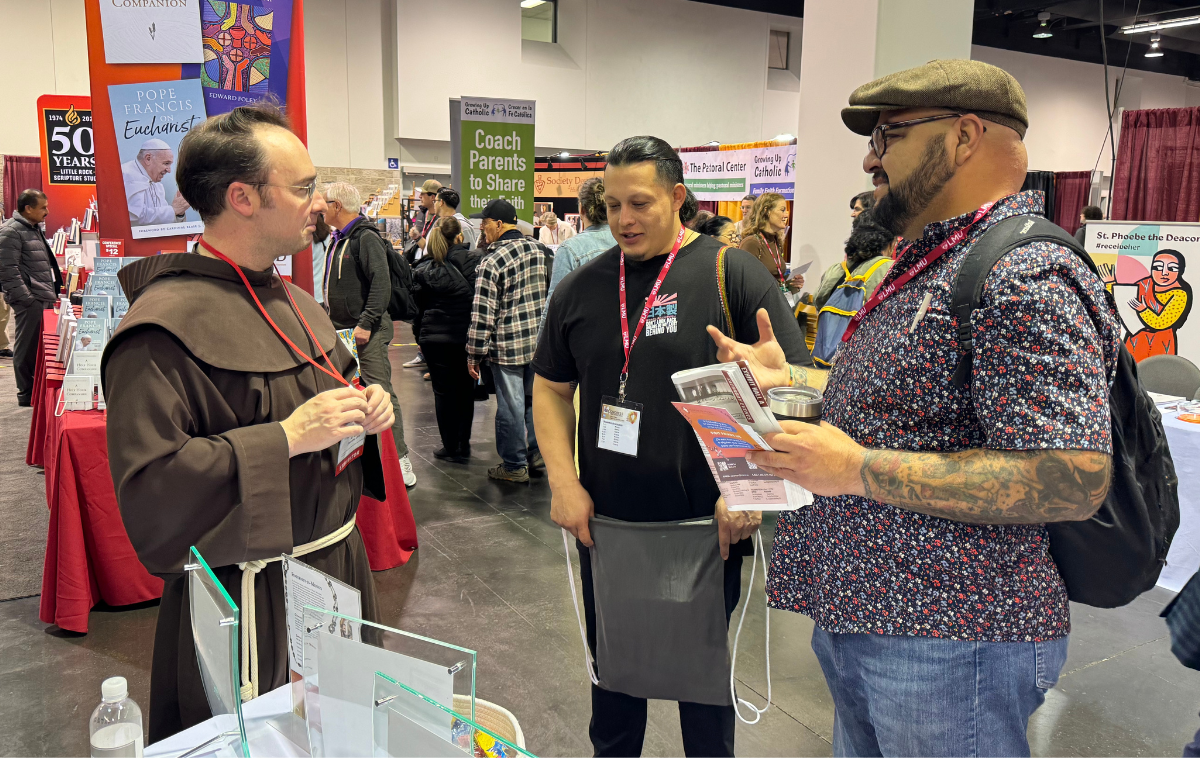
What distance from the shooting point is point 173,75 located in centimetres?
275

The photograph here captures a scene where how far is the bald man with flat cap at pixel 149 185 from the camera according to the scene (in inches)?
112

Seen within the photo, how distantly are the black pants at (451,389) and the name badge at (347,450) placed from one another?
350 cm

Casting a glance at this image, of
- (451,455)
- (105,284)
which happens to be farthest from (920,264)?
(451,455)

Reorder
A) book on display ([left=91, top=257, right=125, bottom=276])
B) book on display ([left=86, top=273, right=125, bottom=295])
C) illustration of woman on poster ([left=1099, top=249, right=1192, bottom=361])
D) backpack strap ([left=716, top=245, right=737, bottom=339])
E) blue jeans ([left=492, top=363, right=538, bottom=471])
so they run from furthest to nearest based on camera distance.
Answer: illustration of woman on poster ([left=1099, top=249, right=1192, bottom=361]) < blue jeans ([left=492, top=363, right=538, bottom=471]) < book on display ([left=86, top=273, right=125, bottom=295]) < book on display ([left=91, top=257, right=125, bottom=276]) < backpack strap ([left=716, top=245, right=737, bottom=339])

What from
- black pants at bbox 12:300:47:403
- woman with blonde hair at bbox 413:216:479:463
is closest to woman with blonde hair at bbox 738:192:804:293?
woman with blonde hair at bbox 413:216:479:463

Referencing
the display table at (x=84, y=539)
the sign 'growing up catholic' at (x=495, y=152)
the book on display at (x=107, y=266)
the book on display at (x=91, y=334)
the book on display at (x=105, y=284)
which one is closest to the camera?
the display table at (x=84, y=539)

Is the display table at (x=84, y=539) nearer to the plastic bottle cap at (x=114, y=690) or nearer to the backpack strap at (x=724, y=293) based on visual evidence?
the backpack strap at (x=724, y=293)

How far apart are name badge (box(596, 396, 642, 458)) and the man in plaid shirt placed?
8.74 feet

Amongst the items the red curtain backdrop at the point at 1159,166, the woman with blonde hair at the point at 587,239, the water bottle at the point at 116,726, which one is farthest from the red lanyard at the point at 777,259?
the red curtain backdrop at the point at 1159,166

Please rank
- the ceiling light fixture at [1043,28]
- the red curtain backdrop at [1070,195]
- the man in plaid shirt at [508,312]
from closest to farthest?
the man in plaid shirt at [508,312] < the red curtain backdrop at [1070,195] < the ceiling light fixture at [1043,28]

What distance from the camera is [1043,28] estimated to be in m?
16.0

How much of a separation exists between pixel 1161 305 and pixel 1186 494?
116 inches

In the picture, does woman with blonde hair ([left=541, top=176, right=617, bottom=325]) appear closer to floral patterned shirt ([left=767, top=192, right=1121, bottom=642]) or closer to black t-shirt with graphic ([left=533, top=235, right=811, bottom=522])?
black t-shirt with graphic ([left=533, top=235, right=811, bottom=522])

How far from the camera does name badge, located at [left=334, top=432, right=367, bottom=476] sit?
1.56 metres
